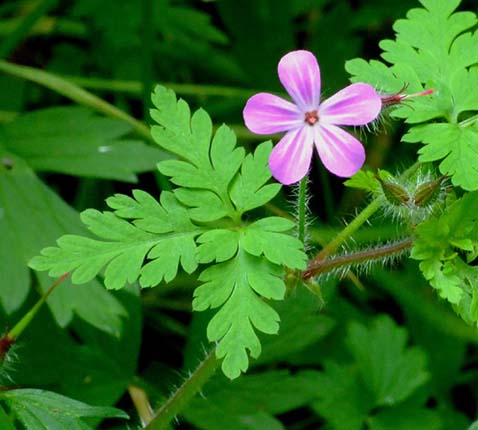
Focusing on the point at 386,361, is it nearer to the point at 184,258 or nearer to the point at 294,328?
the point at 294,328

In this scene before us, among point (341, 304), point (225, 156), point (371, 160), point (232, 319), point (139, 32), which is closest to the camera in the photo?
point (232, 319)

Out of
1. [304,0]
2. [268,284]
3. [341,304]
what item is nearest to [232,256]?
[268,284]

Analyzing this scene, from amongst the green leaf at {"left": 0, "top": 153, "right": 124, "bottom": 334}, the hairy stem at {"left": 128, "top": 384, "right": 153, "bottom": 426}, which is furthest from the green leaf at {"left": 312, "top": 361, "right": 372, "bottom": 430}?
the green leaf at {"left": 0, "top": 153, "right": 124, "bottom": 334}

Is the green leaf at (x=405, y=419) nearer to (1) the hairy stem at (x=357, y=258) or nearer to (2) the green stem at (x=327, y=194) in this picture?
(2) the green stem at (x=327, y=194)

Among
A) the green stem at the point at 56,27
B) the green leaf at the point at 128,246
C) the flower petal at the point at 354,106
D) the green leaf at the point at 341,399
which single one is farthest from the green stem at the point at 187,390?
the green stem at the point at 56,27

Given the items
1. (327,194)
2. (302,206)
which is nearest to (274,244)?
(302,206)

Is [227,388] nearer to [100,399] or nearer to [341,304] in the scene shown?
[100,399]
